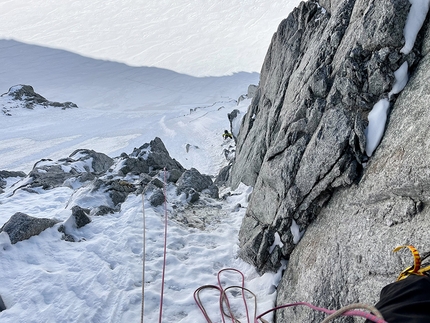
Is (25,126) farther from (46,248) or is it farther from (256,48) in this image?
(256,48)

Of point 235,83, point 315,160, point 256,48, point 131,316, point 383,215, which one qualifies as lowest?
point 131,316

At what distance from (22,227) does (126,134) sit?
21550 mm

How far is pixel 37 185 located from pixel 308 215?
29.1ft

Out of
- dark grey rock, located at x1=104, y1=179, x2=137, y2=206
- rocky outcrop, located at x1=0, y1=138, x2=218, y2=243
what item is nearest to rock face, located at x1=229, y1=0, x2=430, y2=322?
rocky outcrop, located at x1=0, y1=138, x2=218, y2=243

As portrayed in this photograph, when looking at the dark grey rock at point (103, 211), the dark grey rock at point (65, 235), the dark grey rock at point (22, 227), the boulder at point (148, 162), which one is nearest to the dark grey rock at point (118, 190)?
the dark grey rock at point (103, 211)

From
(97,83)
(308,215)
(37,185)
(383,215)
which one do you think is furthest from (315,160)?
(97,83)

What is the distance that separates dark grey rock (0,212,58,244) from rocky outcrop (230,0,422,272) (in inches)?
153

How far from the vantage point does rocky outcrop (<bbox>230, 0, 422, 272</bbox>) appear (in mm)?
3547

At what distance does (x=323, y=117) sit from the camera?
4152 mm

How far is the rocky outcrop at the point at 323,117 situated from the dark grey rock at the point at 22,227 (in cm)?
388

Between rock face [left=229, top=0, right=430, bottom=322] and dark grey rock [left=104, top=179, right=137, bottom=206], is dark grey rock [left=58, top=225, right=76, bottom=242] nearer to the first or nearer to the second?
dark grey rock [left=104, top=179, right=137, bottom=206]

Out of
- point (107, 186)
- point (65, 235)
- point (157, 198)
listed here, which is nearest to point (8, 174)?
point (107, 186)

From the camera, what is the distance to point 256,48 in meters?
59.6

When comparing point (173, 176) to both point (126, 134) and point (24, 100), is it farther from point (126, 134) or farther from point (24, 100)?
point (24, 100)
